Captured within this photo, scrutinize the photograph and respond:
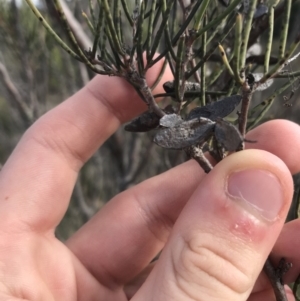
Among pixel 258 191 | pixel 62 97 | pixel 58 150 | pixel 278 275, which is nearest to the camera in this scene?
pixel 258 191

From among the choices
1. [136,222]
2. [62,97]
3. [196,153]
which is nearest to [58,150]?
[136,222]

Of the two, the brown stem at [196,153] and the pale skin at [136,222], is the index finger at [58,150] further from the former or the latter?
the brown stem at [196,153]

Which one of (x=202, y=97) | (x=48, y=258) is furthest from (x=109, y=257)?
(x=202, y=97)

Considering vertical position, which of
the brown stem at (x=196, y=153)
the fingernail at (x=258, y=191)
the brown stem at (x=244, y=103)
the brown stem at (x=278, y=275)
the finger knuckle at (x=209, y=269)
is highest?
the brown stem at (x=244, y=103)

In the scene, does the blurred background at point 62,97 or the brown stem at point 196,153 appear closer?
the brown stem at point 196,153

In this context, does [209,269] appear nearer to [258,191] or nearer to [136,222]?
[258,191]

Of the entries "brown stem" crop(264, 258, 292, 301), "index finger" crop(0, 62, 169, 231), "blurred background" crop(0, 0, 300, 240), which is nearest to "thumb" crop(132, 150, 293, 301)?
"brown stem" crop(264, 258, 292, 301)

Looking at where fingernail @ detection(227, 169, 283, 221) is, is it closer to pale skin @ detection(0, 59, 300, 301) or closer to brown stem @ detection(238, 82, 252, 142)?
pale skin @ detection(0, 59, 300, 301)

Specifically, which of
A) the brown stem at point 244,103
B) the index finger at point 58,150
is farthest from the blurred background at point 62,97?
the brown stem at point 244,103
